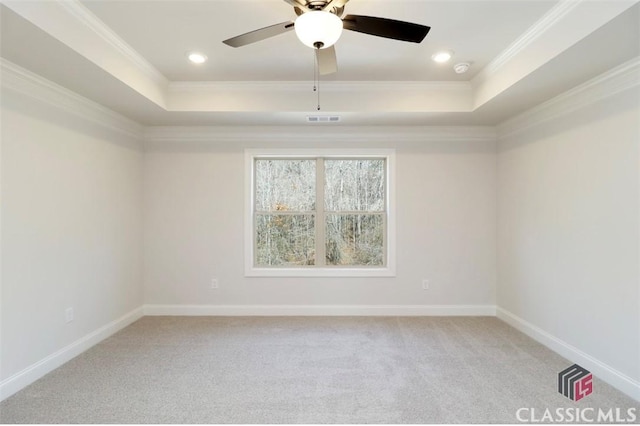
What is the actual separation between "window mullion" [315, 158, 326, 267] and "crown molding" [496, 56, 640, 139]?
7.49 feet

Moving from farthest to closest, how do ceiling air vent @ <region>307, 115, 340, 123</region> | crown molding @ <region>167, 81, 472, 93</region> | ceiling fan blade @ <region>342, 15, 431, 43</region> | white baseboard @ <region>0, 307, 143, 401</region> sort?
ceiling air vent @ <region>307, 115, 340, 123</region>
crown molding @ <region>167, 81, 472, 93</region>
white baseboard @ <region>0, 307, 143, 401</region>
ceiling fan blade @ <region>342, 15, 431, 43</region>

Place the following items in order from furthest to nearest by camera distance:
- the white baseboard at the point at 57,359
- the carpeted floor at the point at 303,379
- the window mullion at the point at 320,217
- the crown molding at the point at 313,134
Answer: the window mullion at the point at 320,217 → the crown molding at the point at 313,134 → the white baseboard at the point at 57,359 → the carpeted floor at the point at 303,379

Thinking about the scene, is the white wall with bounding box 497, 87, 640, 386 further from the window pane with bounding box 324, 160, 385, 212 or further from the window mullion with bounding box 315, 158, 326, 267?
the window mullion with bounding box 315, 158, 326, 267

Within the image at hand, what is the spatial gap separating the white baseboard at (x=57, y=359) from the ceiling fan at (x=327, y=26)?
281 centimetres

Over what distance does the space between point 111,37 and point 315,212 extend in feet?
8.85

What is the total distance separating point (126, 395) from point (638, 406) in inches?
139

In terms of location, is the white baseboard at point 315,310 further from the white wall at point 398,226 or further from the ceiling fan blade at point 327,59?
the ceiling fan blade at point 327,59

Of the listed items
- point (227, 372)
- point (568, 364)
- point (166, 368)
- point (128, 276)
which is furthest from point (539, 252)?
point (128, 276)

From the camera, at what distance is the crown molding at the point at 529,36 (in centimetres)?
204

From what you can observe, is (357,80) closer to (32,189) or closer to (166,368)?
(32,189)

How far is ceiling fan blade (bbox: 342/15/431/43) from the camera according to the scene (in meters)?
1.68

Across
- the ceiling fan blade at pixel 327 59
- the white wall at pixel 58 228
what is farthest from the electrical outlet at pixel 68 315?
the ceiling fan blade at pixel 327 59
